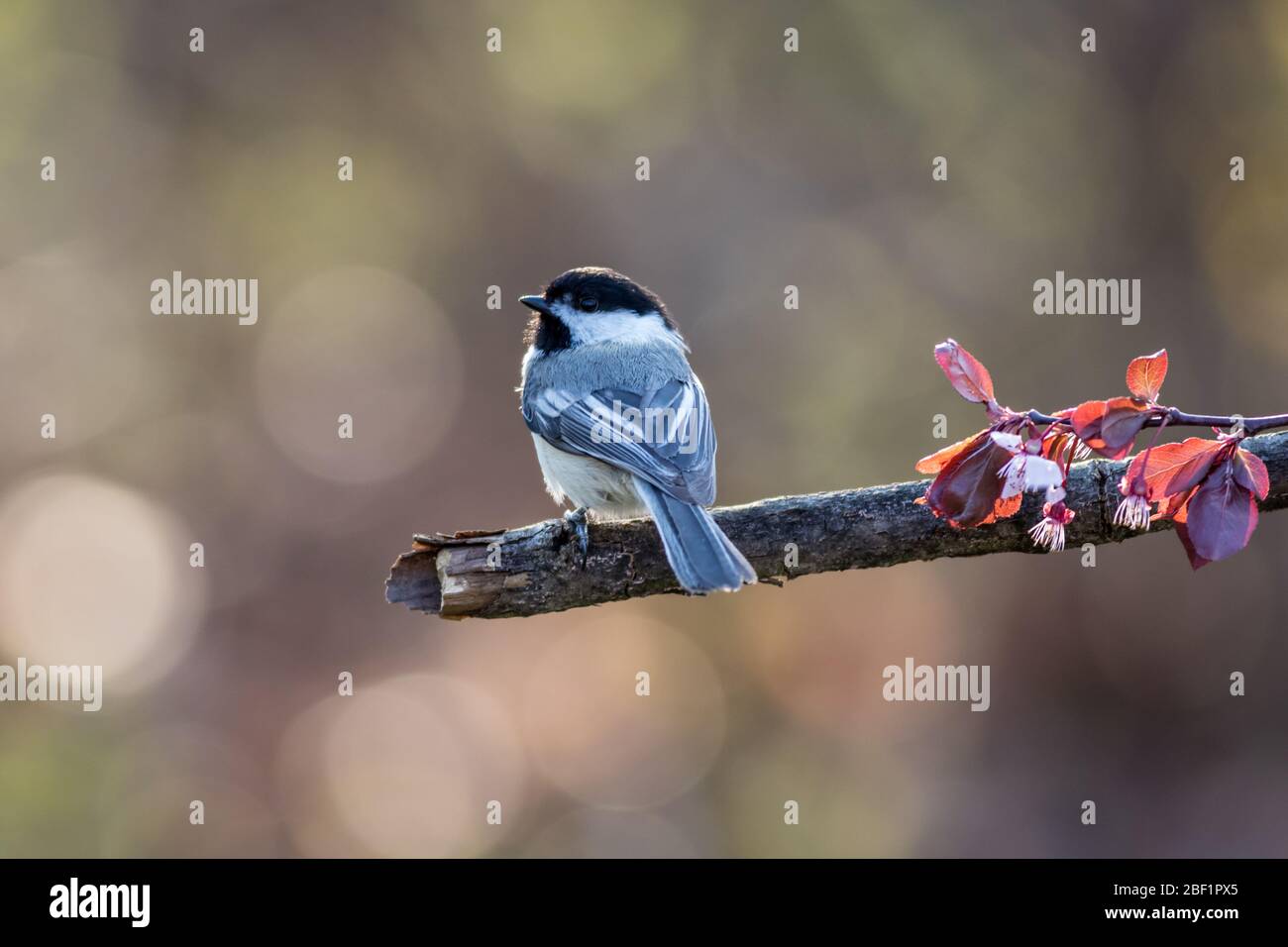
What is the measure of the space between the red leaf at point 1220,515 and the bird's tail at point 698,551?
1.12 m

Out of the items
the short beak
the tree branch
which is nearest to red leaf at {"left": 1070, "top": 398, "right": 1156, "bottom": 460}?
the tree branch

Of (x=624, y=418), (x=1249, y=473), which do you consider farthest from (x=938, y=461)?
(x=624, y=418)

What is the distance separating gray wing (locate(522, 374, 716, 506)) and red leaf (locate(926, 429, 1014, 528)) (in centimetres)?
120

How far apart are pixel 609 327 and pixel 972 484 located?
2.54 meters

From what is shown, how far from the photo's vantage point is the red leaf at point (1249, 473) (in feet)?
6.83

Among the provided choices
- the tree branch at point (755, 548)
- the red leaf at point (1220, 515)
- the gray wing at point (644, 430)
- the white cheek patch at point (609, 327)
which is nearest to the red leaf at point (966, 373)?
the red leaf at point (1220, 515)

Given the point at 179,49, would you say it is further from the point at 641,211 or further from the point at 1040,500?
the point at 1040,500

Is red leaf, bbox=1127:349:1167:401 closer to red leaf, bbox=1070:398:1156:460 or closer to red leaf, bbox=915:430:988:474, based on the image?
red leaf, bbox=1070:398:1156:460

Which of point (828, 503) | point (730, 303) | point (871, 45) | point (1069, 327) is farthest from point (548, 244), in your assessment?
point (828, 503)

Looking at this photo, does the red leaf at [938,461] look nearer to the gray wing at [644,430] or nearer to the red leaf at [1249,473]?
the red leaf at [1249,473]

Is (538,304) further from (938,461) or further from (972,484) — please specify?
(972,484)

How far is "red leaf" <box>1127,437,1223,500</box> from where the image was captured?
213 centimetres

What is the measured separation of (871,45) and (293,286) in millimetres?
4513

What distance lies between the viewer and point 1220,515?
6.88ft
